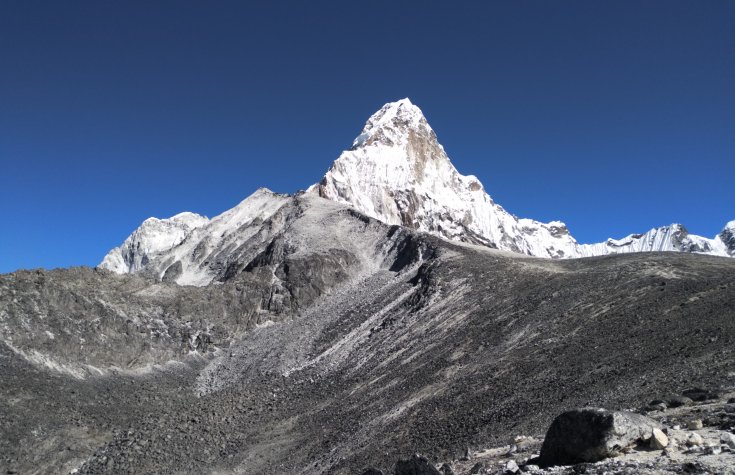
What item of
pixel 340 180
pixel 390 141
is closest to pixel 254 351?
pixel 340 180

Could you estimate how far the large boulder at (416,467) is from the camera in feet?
46.8

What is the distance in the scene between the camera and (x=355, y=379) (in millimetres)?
45281

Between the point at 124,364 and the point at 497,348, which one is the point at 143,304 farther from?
the point at 497,348

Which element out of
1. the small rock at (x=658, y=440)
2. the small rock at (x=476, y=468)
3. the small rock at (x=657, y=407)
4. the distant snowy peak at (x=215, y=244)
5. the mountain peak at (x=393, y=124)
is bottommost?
the small rock at (x=476, y=468)

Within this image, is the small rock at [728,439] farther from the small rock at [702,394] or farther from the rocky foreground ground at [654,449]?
the small rock at [702,394]

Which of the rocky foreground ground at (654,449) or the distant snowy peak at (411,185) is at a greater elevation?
the distant snowy peak at (411,185)

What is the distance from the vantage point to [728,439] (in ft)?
39.5

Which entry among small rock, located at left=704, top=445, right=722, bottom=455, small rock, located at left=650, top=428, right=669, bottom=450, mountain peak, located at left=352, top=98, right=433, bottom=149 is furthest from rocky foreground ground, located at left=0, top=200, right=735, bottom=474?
mountain peak, located at left=352, top=98, right=433, bottom=149

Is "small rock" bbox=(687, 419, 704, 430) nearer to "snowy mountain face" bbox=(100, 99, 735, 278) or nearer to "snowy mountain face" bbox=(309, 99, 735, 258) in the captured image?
"snowy mountain face" bbox=(100, 99, 735, 278)

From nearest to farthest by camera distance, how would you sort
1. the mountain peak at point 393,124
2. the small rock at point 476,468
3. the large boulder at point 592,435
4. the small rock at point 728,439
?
the small rock at point 728,439 → the large boulder at point 592,435 → the small rock at point 476,468 → the mountain peak at point 393,124

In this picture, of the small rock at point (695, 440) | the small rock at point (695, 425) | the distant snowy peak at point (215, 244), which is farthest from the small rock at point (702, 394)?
the distant snowy peak at point (215, 244)

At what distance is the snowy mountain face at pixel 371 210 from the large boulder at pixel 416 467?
72685 millimetres

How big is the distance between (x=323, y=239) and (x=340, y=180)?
144ft

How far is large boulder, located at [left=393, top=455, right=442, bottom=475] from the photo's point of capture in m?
14.3
